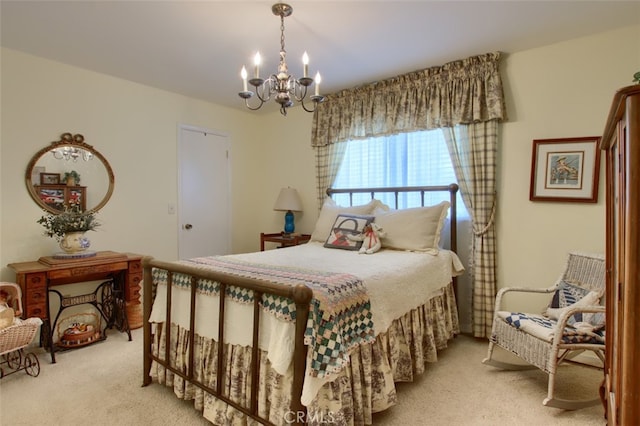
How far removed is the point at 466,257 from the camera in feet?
10.2

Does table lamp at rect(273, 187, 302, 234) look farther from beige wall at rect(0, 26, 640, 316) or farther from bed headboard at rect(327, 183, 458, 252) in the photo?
beige wall at rect(0, 26, 640, 316)

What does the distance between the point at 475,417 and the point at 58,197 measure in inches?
143

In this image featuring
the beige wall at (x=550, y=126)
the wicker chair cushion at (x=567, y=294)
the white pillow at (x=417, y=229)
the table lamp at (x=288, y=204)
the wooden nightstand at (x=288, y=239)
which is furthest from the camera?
the table lamp at (x=288, y=204)

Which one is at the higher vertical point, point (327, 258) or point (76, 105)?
point (76, 105)

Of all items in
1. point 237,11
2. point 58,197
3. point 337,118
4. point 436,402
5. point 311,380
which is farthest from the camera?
point 337,118

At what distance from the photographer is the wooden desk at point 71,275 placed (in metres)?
2.53

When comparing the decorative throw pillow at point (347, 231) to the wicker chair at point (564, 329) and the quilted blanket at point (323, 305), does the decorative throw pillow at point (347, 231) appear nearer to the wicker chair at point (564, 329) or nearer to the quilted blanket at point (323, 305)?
the quilted blanket at point (323, 305)

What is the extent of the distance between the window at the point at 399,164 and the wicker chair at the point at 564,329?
3.19 ft

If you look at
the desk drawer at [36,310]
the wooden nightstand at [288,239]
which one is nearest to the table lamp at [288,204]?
the wooden nightstand at [288,239]

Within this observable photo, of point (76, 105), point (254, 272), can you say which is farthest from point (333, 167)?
point (76, 105)

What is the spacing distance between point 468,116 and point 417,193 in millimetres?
833

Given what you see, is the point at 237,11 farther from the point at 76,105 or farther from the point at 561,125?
the point at 561,125

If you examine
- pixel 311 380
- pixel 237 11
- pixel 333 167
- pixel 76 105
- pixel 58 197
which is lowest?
pixel 311 380

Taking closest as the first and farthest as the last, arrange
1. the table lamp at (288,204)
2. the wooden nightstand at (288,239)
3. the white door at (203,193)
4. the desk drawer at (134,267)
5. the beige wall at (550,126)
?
the beige wall at (550,126), the desk drawer at (134,267), the wooden nightstand at (288,239), the white door at (203,193), the table lamp at (288,204)
